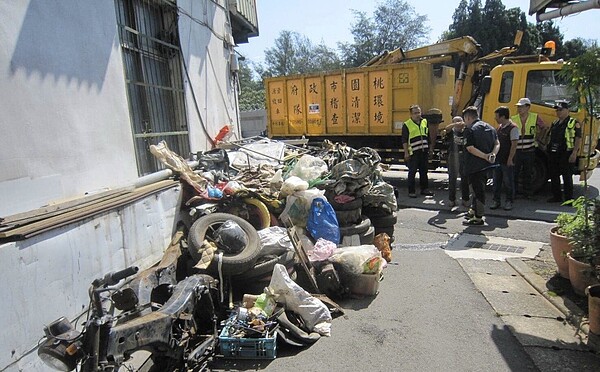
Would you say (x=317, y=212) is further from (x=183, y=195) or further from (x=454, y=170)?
(x=454, y=170)

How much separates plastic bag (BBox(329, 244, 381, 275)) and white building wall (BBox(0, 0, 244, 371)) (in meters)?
1.99

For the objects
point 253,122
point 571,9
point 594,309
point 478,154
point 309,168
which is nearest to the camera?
point 594,309

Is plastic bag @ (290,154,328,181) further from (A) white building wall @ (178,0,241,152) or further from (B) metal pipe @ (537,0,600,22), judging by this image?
(B) metal pipe @ (537,0,600,22)

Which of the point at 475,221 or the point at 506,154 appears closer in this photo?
the point at 475,221

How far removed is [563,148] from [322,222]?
5682mm

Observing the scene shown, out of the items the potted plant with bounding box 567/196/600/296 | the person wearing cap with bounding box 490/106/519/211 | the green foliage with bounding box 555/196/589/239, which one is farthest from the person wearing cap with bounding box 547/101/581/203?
the potted plant with bounding box 567/196/600/296

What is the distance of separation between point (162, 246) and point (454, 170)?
5.84 meters

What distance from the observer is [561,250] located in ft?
13.5

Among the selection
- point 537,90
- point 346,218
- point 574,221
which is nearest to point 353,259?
point 346,218

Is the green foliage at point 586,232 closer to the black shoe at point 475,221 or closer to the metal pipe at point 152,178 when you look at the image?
the black shoe at point 475,221

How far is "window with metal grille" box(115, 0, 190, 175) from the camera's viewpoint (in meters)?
5.06

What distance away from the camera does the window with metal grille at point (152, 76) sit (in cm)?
506

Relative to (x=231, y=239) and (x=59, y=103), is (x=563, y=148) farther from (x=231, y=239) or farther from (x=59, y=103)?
(x=59, y=103)

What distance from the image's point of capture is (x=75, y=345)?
202 cm
